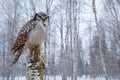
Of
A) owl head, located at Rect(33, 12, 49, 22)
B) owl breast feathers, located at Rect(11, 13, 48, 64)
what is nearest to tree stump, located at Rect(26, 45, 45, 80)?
owl breast feathers, located at Rect(11, 13, 48, 64)

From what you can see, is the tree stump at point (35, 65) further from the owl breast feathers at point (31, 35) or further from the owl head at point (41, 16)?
the owl head at point (41, 16)

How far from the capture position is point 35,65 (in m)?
1.57

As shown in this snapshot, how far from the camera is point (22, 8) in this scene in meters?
16.2

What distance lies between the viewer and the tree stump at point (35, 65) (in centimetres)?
153

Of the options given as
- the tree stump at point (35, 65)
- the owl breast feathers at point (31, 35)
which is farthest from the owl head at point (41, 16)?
the tree stump at point (35, 65)

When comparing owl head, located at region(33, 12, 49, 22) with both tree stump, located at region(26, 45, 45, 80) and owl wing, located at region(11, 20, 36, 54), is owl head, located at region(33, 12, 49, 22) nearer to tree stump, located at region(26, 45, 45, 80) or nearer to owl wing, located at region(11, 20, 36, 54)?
owl wing, located at region(11, 20, 36, 54)

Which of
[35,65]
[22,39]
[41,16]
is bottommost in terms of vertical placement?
[35,65]

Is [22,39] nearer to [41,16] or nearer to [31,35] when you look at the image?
[31,35]

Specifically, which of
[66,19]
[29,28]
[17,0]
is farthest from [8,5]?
Answer: [29,28]

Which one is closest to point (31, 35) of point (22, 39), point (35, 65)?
point (22, 39)

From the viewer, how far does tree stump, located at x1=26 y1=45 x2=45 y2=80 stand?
5.03 feet

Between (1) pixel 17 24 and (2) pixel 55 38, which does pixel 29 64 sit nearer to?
(1) pixel 17 24

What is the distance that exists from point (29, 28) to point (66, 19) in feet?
47.5

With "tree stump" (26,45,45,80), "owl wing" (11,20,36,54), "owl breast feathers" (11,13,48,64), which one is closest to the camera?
"tree stump" (26,45,45,80)
